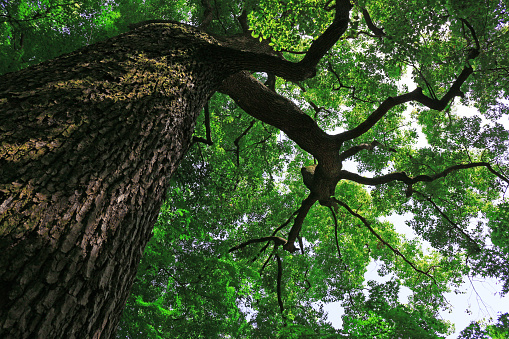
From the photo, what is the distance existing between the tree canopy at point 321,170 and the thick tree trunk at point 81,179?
2.70m

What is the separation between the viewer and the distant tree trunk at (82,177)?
3.50ft

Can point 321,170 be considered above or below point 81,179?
above

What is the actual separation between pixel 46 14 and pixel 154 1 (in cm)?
609

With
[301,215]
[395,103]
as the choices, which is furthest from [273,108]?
[301,215]

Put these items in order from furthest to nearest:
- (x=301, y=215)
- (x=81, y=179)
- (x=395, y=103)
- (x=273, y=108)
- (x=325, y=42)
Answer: (x=301, y=215), (x=395, y=103), (x=273, y=108), (x=325, y=42), (x=81, y=179)

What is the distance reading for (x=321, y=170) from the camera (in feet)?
21.7

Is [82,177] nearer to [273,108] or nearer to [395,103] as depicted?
[273,108]

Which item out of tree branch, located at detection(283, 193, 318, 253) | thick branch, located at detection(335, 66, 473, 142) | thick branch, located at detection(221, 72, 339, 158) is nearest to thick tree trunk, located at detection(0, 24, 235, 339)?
thick branch, located at detection(221, 72, 339, 158)

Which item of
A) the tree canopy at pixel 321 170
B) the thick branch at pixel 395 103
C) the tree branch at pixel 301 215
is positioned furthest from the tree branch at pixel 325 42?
the tree branch at pixel 301 215

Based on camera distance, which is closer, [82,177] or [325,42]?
[82,177]

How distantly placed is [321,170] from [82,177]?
5.72m

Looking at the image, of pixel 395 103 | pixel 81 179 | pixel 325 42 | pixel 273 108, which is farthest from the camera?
pixel 395 103

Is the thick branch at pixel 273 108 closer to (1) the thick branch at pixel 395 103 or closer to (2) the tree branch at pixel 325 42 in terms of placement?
(1) the thick branch at pixel 395 103

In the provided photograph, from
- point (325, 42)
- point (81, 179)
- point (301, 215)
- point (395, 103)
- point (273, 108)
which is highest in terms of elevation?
point (395, 103)
